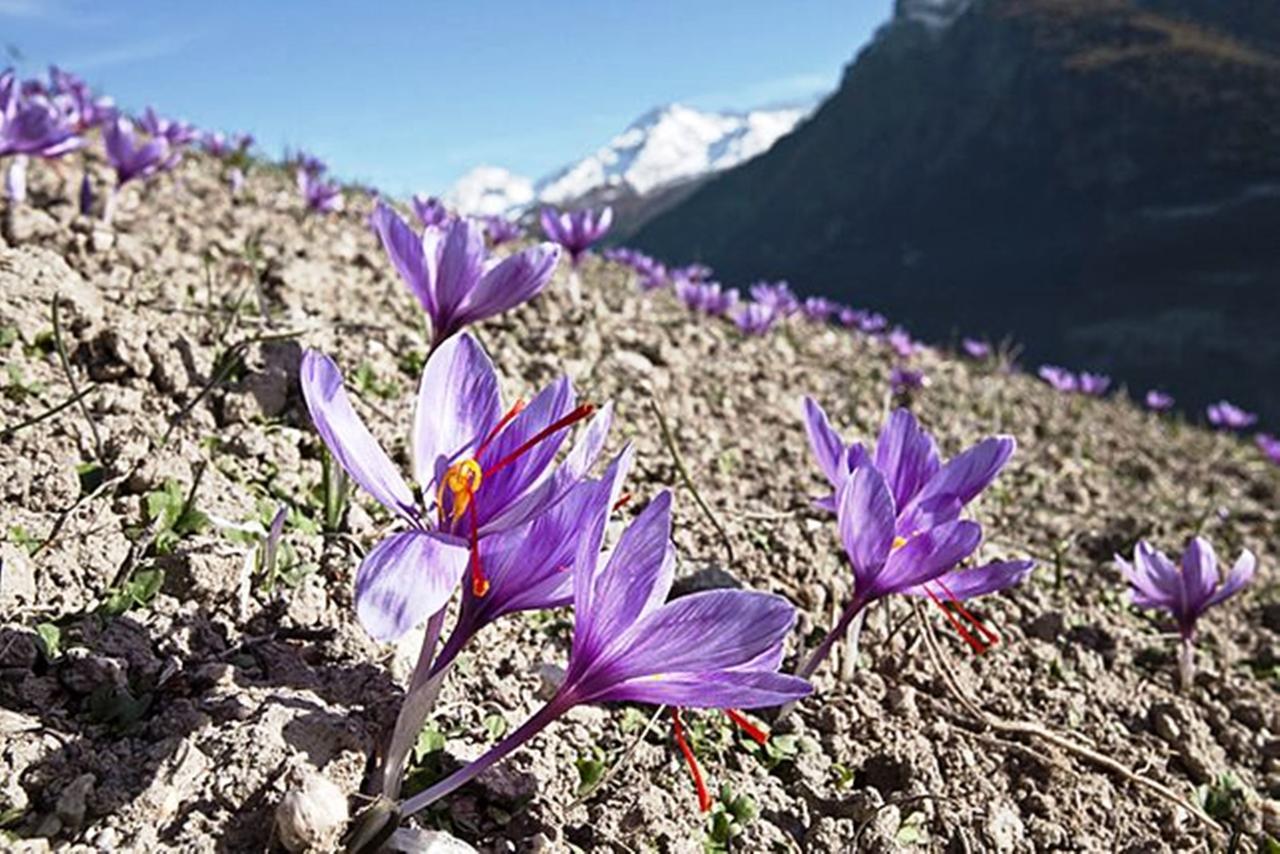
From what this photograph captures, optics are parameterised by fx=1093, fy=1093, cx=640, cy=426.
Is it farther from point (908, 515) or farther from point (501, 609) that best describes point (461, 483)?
point (908, 515)

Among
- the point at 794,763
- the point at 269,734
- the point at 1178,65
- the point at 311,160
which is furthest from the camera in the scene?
the point at 1178,65

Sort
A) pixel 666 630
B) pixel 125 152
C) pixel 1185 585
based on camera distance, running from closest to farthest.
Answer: pixel 666 630 < pixel 1185 585 < pixel 125 152

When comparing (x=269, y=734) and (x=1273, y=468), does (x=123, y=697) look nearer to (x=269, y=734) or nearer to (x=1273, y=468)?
(x=269, y=734)

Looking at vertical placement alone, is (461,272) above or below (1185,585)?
above

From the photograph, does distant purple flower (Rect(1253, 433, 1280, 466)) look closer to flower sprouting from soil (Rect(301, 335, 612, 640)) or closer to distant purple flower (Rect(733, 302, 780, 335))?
distant purple flower (Rect(733, 302, 780, 335))

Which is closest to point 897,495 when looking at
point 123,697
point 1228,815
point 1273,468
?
point 1228,815

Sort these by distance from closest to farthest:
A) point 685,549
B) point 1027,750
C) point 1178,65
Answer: point 1027,750, point 685,549, point 1178,65

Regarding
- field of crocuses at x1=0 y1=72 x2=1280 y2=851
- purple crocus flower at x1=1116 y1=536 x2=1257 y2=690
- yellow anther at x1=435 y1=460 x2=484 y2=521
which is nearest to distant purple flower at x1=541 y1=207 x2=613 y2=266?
field of crocuses at x1=0 y1=72 x2=1280 y2=851

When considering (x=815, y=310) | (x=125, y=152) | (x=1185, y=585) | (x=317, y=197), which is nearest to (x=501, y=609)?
(x=1185, y=585)
